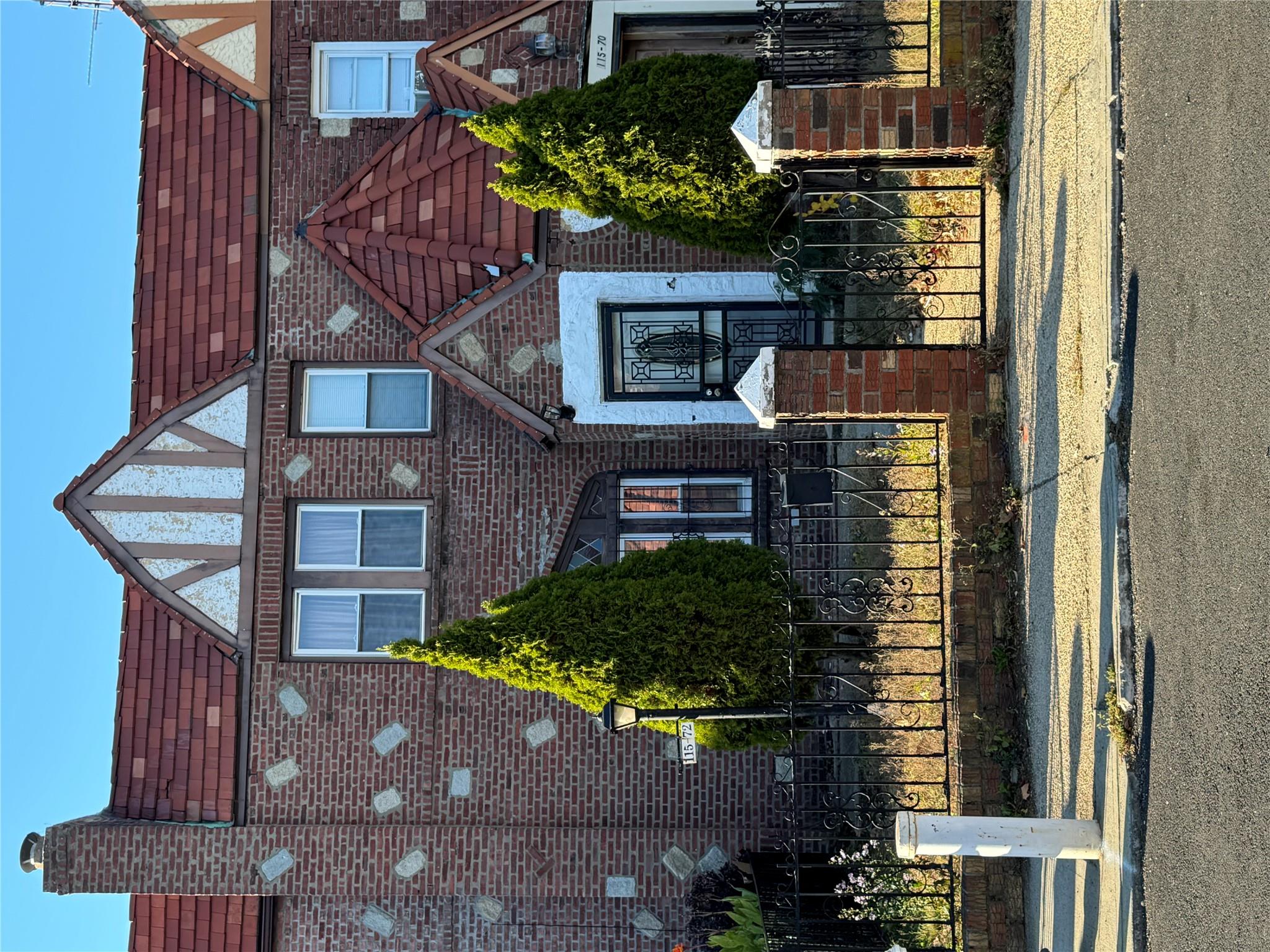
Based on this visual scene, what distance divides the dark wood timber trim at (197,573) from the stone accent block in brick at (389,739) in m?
2.71

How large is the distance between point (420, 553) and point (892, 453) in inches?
229

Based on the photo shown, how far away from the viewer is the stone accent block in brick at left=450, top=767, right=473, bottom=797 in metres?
14.3

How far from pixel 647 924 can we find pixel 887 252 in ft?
26.2

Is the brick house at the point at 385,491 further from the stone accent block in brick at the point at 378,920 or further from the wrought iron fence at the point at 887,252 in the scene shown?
the wrought iron fence at the point at 887,252

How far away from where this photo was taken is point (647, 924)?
45.7 ft

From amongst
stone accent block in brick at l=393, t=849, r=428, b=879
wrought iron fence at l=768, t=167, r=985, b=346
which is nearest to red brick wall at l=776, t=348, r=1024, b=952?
wrought iron fence at l=768, t=167, r=985, b=346

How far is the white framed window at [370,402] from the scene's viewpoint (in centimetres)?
1496

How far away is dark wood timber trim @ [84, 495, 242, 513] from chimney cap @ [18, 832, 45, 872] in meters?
3.93

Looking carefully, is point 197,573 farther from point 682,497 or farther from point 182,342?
point 682,497

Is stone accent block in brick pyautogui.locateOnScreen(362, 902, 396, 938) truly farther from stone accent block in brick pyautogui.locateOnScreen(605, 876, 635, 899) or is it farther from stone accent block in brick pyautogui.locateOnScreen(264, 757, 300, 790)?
stone accent block in brick pyautogui.locateOnScreen(605, 876, 635, 899)

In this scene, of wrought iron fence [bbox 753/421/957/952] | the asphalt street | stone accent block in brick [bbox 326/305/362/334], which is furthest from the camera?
stone accent block in brick [bbox 326/305/362/334]

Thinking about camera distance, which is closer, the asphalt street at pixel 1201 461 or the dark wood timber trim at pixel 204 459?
the asphalt street at pixel 1201 461

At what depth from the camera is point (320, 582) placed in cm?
1475

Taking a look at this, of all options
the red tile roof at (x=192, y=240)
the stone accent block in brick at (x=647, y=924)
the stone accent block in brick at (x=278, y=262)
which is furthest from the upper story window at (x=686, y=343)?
the stone accent block in brick at (x=647, y=924)
